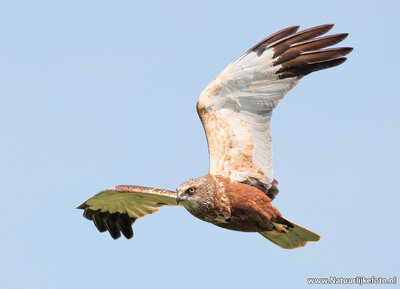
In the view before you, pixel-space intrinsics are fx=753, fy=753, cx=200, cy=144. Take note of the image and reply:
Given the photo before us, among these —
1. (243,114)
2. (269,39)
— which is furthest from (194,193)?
(269,39)

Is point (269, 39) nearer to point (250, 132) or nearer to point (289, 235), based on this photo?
point (250, 132)

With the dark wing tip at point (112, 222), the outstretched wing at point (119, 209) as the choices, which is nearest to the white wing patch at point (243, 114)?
the outstretched wing at point (119, 209)

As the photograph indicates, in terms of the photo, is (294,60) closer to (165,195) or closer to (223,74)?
(223,74)

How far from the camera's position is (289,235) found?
13930 mm

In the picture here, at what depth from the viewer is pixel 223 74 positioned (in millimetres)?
13445

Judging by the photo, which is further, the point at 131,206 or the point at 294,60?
the point at 131,206

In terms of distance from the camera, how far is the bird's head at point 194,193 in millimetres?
12797

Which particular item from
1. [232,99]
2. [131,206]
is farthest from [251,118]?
[131,206]

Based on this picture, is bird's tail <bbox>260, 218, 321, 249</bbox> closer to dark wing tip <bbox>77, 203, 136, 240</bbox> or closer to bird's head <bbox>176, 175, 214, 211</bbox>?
bird's head <bbox>176, 175, 214, 211</bbox>

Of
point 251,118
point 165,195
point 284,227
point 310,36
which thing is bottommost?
point 284,227

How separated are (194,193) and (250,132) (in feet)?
5.65

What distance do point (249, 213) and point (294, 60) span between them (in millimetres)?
2809

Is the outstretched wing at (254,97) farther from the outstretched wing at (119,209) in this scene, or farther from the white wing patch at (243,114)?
the outstretched wing at (119,209)

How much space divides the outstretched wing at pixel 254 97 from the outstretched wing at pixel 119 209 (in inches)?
77.3
